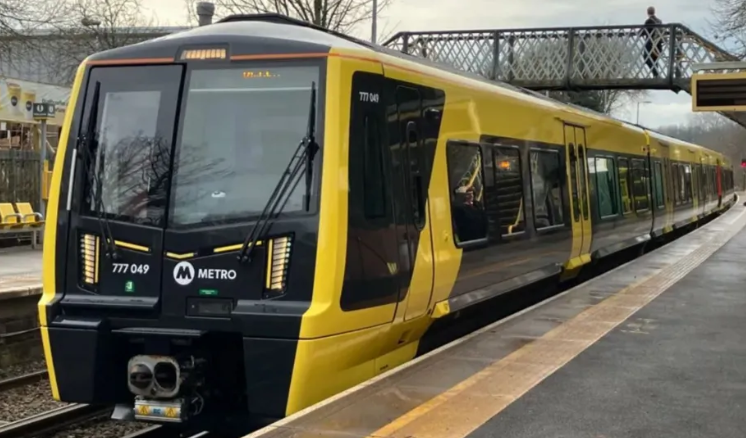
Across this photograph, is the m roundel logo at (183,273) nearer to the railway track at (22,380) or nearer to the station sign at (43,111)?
the railway track at (22,380)

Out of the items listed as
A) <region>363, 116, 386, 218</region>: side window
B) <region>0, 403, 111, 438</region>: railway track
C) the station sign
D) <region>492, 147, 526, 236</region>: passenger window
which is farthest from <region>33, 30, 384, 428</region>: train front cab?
the station sign

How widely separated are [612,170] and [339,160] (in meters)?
10.3

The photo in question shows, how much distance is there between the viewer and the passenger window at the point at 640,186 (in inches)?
682

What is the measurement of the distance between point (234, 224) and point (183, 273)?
Answer: 51cm

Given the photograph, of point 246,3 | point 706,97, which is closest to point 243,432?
point 706,97

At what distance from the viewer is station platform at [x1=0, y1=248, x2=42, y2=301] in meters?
11.0

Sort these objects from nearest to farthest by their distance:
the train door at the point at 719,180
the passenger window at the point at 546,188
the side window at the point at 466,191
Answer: the side window at the point at 466,191
the passenger window at the point at 546,188
the train door at the point at 719,180

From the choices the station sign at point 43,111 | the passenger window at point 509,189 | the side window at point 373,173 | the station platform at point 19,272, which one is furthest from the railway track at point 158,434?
the station sign at point 43,111

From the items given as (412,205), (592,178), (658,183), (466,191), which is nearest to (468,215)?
(466,191)

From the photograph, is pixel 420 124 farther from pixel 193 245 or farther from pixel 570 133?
pixel 570 133

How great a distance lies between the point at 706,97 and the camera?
13742mm

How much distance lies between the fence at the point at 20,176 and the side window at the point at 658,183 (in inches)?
562

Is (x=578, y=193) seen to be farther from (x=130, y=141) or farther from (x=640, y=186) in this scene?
(x=130, y=141)

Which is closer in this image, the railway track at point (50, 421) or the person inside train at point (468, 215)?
the railway track at point (50, 421)
